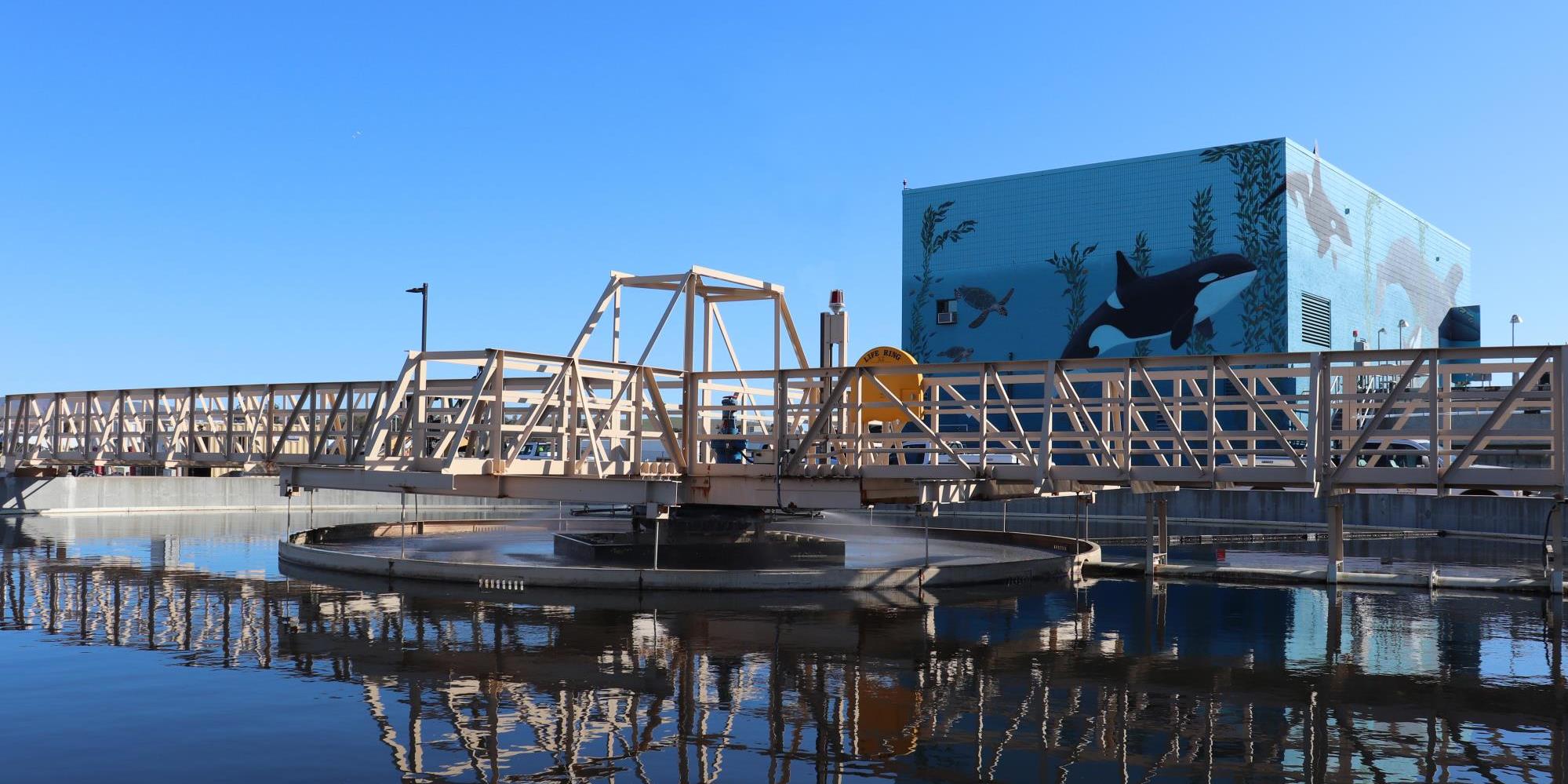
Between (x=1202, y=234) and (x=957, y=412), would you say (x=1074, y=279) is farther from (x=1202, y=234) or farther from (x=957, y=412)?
(x=957, y=412)

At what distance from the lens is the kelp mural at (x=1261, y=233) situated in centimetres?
7625

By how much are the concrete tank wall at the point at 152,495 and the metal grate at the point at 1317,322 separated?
181 ft

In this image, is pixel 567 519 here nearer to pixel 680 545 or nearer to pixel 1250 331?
pixel 680 545

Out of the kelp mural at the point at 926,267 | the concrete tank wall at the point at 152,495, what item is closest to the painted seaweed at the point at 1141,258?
the kelp mural at the point at 926,267

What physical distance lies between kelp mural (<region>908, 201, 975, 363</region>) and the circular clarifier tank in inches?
2500

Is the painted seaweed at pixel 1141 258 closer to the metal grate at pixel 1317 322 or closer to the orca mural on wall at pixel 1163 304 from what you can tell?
the orca mural on wall at pixel 1163 304

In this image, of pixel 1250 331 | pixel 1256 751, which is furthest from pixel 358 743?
pixel 1250 331

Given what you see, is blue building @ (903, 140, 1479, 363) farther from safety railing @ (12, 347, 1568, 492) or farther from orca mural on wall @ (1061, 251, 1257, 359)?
safety railing @ (12, 347, 1568, 492)

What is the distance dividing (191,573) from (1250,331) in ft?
229

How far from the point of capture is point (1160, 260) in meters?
82.1

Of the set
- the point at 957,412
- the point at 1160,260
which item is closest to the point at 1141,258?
the point at 1160,260

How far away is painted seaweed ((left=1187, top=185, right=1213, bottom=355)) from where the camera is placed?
79375 mm

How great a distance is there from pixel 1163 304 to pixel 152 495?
61.9 m

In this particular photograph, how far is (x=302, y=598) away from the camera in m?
17.4
